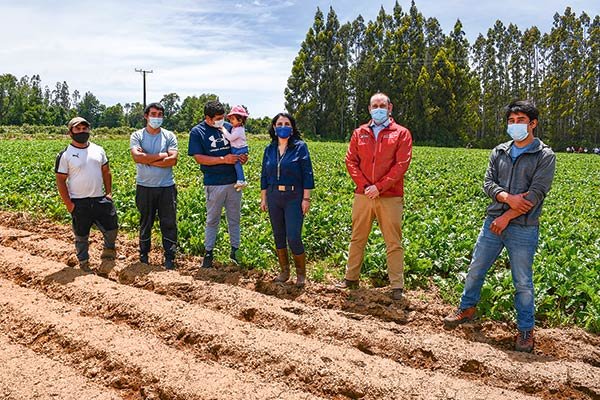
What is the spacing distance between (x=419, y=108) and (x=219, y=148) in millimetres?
50032

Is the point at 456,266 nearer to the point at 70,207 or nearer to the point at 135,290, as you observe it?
the point at 135,290

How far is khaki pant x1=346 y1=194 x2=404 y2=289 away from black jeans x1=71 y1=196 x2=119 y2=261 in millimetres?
3098

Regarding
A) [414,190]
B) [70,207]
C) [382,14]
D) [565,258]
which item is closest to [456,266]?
[565,258]

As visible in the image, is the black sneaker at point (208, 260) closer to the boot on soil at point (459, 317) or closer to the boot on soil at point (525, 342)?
the boot on soil at point (459, 317)

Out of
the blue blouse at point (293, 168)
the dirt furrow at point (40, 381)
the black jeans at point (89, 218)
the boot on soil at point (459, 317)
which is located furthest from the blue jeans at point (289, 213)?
the dirt furrow at point (40, 381)

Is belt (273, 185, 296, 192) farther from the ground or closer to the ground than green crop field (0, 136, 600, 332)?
farther from the ground

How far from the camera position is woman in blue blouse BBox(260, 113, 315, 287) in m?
5.58

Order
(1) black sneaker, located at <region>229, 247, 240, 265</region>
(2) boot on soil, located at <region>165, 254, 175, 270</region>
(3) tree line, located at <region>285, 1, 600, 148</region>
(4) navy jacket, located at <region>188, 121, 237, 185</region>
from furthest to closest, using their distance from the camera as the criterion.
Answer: (3) tree line, located at <region>285, 1, 600, 148</region> → (1) black sneaker, located at <region>229, 247, 240, 265</region> → (2) boot on soil, located at <region>165, 254, 175, 270</region> → (4) navy jacket, located at <region>188, 121, 237, 185</region>

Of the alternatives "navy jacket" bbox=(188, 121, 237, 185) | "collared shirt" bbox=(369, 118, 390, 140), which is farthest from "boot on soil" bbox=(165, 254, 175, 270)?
"collared shirt" bbox=(369, 118, 390, 140)

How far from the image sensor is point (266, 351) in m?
3.88

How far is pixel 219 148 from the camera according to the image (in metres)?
6.04

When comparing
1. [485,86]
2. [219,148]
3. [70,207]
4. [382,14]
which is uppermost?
[382,14]

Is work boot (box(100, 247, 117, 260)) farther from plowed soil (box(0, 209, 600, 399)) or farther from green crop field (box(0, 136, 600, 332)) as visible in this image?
green crop field (box(0, 136, 600, 332))

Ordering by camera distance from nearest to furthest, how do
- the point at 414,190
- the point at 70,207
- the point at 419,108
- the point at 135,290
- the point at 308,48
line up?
1. the point at 135,290
2. the point at 70,207
3. the point at 414,190
4. the point at 419,108
5. the point at 308,48
